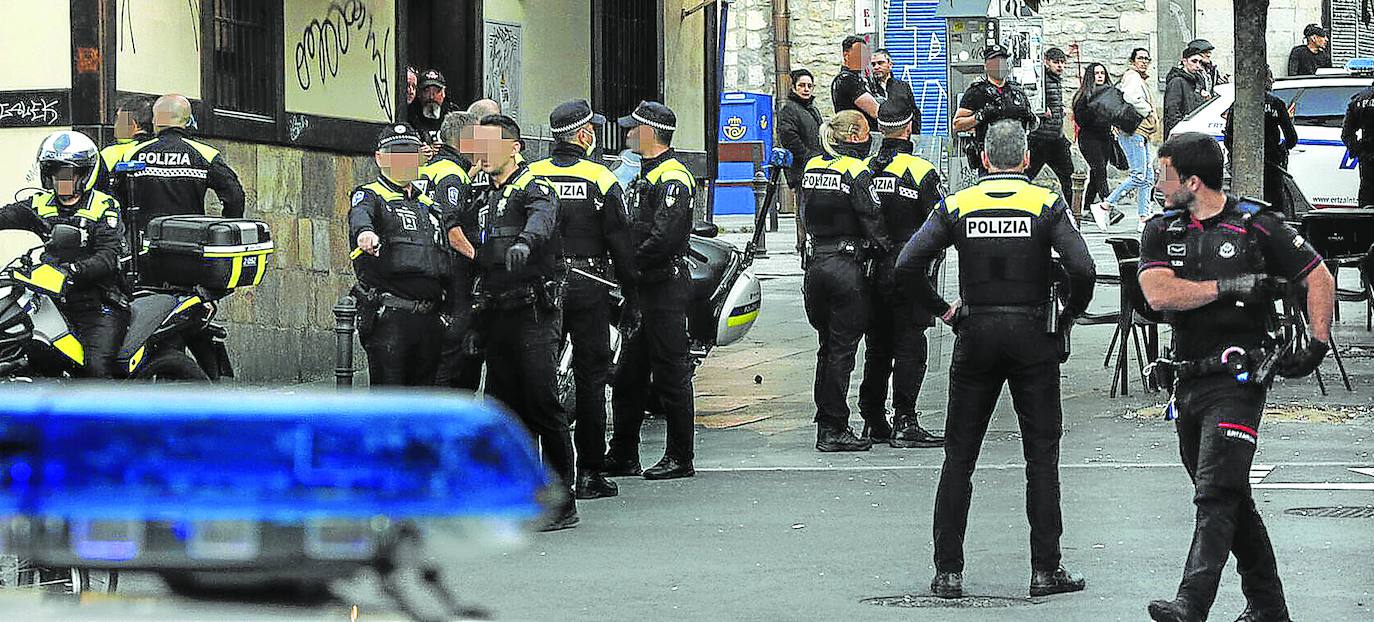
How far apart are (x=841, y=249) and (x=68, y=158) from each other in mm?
3967

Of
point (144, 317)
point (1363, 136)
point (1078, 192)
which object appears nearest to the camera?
point (144, 317)

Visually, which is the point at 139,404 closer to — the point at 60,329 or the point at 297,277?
the point at 60,329

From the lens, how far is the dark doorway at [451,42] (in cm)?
1719

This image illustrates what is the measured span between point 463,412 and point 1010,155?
5870 millimetres

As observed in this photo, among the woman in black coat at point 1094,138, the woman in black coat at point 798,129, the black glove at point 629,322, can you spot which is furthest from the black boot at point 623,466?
the woman in black coat at point 1094,138

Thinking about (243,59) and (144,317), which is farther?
(243,59)

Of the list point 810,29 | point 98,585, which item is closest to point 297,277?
point 98,585

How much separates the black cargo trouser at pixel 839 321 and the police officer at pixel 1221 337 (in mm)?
4558

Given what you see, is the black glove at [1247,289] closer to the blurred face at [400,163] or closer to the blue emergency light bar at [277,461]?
the blurred face at [400,163]

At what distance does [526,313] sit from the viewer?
9.02 meters

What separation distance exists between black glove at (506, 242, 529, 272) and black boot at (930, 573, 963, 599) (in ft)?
7.12

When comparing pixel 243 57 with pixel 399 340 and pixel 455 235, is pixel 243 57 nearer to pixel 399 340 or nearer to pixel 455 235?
pixel 455 235

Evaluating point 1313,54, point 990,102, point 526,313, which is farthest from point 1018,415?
point 1313,54

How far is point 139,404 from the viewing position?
191cm
